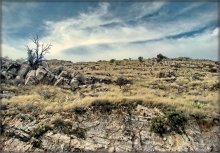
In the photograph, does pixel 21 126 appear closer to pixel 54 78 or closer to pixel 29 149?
pixel 29 149

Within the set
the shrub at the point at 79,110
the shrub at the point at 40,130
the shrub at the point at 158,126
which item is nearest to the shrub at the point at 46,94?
the shrub at the point at 79,110

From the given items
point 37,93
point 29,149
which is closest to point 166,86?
point 37,93

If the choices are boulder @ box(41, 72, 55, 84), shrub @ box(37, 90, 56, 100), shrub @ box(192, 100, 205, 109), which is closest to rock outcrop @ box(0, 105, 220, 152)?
shrub @ box(192, 100, 205, 109)

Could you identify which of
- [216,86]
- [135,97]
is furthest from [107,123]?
[216,86]

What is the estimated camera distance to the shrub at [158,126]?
26.1 metres

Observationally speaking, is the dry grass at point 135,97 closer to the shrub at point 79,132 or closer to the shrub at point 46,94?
the shrub at point 46,94

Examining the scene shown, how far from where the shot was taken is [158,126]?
2628cm

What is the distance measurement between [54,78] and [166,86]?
1403cm

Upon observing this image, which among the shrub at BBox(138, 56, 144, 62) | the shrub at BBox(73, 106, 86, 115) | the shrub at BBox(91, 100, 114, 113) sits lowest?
the shrub at BBox(73, 106, 86, 115)

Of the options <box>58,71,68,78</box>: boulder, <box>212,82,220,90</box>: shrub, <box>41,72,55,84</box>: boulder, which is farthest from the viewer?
<box>58,71,68,78</box>: boulder

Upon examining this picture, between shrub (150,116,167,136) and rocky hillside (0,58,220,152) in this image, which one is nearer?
rocky hillside (0,58,220,152)

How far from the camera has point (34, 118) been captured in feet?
92.1

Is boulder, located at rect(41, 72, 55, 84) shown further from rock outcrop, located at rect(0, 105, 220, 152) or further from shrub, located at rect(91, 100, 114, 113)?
rock outcrop, located at rect(0, 105, 220, 152)

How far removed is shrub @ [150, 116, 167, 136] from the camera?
2612cm
